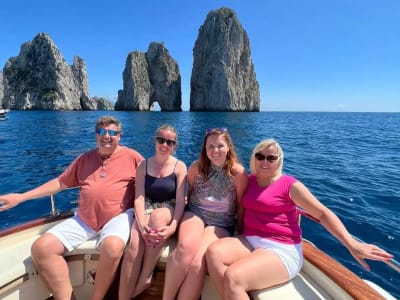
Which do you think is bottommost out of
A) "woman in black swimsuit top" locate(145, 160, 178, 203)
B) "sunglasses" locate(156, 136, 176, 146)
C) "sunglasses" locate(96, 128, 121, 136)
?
"woman in black swimsuit top" locate(145, 160, 178, 203)

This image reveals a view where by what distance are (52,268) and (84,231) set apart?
42 cm

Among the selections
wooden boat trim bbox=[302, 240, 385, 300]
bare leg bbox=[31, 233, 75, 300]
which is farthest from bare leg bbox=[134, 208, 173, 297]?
wooden boat trim bbox=[302, 240, 385, 300]

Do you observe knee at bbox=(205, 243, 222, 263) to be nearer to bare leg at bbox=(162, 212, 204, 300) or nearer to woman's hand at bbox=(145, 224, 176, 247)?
bare leg at bbox=(162, 212, 204, 300)

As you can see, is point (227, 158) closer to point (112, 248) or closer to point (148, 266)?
point (148, 266)

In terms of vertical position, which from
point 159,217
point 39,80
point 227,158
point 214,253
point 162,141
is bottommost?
point 214,253

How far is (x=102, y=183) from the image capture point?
2.80 metres

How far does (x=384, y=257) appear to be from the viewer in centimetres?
189

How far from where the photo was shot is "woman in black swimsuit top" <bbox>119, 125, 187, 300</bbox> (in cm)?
235

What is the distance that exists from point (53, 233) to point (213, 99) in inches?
3137

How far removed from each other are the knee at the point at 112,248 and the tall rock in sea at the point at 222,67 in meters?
78.0

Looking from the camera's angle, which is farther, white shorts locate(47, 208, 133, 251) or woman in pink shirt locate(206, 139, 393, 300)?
white shorts locate(47, 208, 133, 251)

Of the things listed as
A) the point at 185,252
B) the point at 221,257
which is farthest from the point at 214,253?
the point at 185,252

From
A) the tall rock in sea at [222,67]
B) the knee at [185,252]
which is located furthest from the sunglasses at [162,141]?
the tall rock in sea at [222,67]

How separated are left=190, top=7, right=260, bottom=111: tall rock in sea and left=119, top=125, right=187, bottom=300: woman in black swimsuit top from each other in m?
77.3
